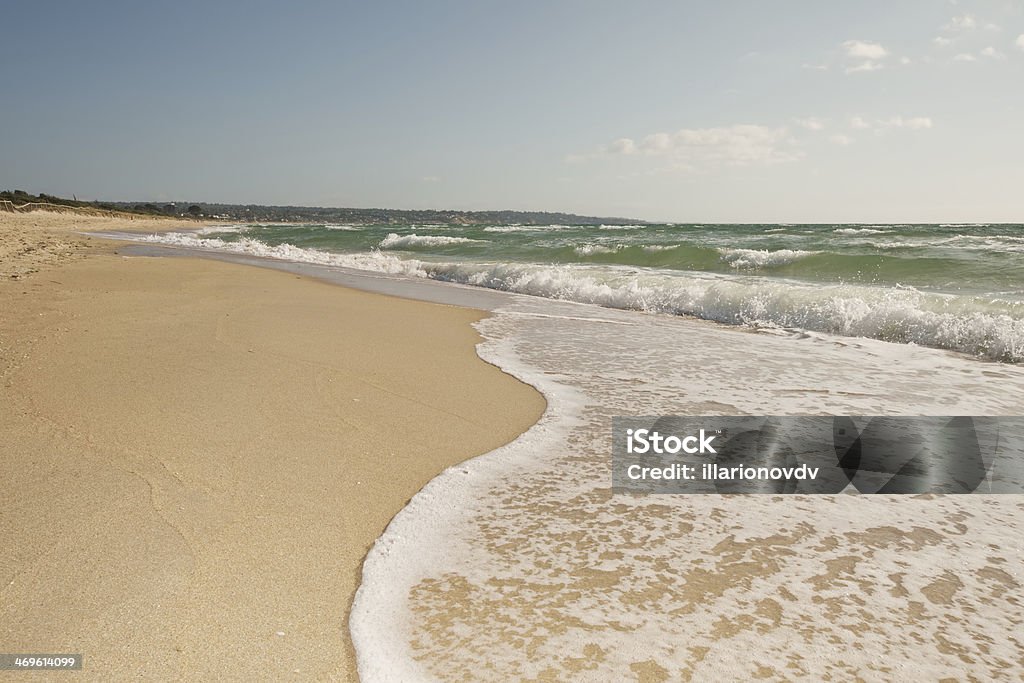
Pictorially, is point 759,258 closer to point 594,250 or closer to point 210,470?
point 594,250

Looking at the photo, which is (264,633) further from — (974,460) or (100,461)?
(974,460)

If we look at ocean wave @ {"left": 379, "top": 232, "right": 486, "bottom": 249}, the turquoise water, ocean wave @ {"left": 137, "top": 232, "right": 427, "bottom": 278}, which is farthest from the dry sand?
ocean wave @ {"left": 379, "top": 232, "right": 486, "bottom": 249}

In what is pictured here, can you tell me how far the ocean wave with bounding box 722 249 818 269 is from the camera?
51.6 feet

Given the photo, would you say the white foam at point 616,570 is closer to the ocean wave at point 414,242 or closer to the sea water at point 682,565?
the sea water at point 682,565

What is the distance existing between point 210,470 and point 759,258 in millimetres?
15907

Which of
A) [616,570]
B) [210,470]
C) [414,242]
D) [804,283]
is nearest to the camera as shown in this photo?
[616,570]

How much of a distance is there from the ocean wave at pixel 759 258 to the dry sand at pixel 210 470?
11.8 meters

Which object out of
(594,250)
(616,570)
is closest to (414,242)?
(594,250)

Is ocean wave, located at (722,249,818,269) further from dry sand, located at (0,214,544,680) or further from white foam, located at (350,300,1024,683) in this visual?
white foam, located at (350,300,1024,683)

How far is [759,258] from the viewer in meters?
16.1

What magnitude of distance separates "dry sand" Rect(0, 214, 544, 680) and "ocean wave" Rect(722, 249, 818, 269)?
11.8 meters

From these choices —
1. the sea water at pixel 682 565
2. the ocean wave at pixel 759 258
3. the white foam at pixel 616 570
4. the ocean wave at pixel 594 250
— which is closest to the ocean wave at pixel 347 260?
the ocean wave at pixel 594 250

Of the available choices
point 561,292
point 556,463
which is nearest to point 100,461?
point 556,463

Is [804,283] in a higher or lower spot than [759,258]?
lower
